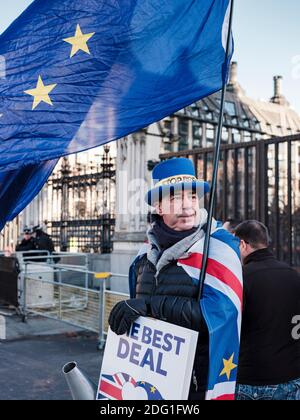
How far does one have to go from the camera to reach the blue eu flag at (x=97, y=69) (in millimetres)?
3844

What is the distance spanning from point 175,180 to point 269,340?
3.61 feet

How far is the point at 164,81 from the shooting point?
387cm

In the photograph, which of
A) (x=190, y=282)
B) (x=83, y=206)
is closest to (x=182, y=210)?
(x=190, y=282)

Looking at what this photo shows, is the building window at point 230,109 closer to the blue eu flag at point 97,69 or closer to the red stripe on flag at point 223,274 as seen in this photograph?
the blue eu flag at point 97,69

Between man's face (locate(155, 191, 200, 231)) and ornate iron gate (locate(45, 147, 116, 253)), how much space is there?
11.9 metres

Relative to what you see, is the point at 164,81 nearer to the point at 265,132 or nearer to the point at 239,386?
the point at 239,386

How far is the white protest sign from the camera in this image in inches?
98.1

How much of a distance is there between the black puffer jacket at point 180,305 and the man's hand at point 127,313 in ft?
0.18

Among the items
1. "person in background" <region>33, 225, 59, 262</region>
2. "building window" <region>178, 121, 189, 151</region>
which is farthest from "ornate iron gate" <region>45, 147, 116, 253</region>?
"person in background" <region>33, 225, 59, 262</region>

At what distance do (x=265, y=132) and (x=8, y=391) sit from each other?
13.8 metres

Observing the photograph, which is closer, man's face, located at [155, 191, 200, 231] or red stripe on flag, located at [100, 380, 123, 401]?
red stripe on flag, located at [100, 380, 123, 401]

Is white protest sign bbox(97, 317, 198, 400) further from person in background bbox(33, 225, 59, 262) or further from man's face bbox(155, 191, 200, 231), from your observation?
person in background bbox(33, 225, 59, 262)

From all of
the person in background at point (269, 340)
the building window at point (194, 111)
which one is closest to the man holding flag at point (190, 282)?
the person in background at point (269, 340)

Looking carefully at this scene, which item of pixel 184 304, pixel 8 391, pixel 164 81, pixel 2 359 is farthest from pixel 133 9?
pixel 2 359
